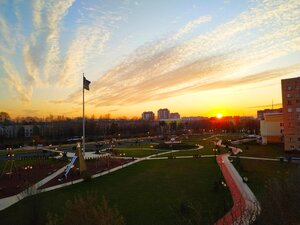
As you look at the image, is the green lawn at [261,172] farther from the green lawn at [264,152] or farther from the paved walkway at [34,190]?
the paved walkway at [34,190]

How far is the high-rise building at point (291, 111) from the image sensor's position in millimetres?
43406

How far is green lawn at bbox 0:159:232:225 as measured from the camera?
14.9 meters

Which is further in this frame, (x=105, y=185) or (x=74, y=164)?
(x=74, y=164)

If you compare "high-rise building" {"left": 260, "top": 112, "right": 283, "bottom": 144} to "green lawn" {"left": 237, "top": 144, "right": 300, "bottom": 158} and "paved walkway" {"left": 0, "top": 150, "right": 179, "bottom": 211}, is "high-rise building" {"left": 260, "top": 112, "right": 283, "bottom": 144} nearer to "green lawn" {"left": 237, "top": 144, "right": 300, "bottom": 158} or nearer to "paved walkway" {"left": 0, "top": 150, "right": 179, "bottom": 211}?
"green lawn" {"left": 237, "top": 144, "right": 300, "bottom": 158}

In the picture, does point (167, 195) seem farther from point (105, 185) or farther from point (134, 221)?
point (105, 185)

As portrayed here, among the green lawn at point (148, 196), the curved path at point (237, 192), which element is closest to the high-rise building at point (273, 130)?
the curved path at point (237, 192)

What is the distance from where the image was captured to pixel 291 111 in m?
44.0

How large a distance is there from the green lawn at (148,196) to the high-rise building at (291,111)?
873 inches

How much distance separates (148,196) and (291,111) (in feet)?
119

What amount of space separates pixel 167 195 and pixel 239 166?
13.7 meters

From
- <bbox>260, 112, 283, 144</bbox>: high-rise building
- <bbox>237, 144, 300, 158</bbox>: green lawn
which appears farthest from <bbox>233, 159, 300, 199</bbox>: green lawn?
<bbox>260, 112, 283, 144</bbox>: high-rise building

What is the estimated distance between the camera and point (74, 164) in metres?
28.6

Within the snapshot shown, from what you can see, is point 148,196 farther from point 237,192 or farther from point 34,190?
point 34,190

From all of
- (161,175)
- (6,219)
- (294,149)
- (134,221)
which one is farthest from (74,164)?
(294,149)
